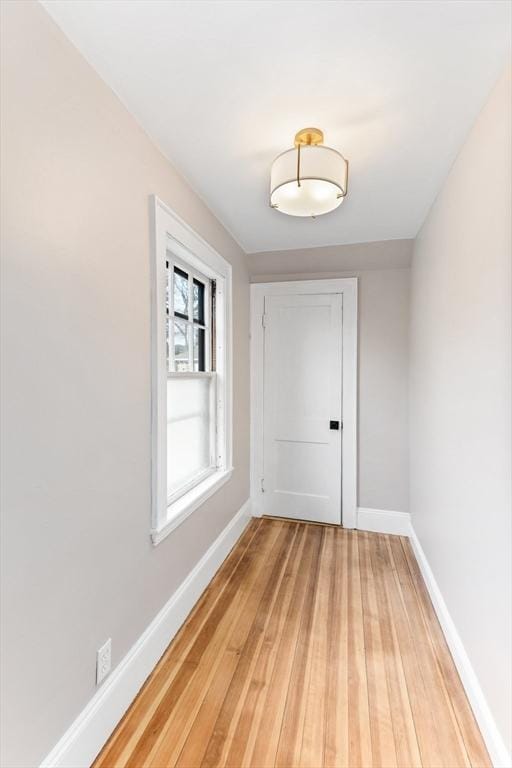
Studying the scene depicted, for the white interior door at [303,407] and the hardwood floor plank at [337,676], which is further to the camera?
the white interior door at [303,407]

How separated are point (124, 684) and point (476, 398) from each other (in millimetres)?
1808

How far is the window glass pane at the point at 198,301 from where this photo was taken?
243 centimetres

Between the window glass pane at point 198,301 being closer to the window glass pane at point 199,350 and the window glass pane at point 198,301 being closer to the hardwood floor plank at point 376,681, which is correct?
the window glass pane at point 199,350

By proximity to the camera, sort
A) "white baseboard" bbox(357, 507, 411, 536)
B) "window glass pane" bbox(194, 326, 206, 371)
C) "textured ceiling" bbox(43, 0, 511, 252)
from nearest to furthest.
Answer: "textured ceiling" bbox(43, 0, 511, 252), "window glass pane" bbox(194, 326, 206, 371), "white baseboard" bbox(357, 507, 411, 536)

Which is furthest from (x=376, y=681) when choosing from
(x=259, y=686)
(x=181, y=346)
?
(x=181, y=346)

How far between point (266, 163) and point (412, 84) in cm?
72

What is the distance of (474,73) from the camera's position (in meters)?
1.29

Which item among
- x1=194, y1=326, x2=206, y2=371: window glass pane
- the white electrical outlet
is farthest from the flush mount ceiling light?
the white electrical outlet

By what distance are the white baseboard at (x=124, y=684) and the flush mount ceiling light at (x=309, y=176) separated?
2062 millimetres

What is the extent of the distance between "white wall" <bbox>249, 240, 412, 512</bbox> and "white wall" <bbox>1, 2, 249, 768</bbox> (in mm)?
1821

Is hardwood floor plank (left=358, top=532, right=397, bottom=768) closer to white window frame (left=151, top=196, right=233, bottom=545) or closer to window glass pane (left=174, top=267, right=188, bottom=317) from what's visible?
white window frame (left=151, top=196, right=233, bottom=545)

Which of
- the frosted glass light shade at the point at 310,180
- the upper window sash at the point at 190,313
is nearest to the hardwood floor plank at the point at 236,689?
the upper window sash at the point at 190,313

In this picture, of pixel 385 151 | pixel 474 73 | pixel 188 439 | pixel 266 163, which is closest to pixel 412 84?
pixel 474 73

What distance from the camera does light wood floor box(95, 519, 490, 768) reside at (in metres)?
1.29
